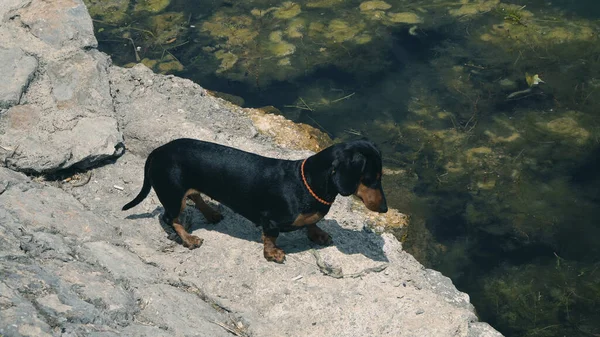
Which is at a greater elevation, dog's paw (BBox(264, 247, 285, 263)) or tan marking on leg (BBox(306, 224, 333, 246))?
dog's paw (BBox(264, 247, 285, 263))

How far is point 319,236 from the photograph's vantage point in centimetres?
582

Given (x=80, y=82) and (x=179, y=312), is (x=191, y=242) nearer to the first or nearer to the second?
(x=179, y=312)

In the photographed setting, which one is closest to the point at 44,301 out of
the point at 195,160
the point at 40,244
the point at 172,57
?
the point at 40,244

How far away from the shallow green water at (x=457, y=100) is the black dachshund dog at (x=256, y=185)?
235 cm

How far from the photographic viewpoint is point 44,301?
4.05 m

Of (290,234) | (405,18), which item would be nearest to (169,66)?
(405,18)

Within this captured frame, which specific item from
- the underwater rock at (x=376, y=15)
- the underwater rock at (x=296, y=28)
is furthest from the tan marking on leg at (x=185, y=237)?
the underwater rock at (x=376, y=15)

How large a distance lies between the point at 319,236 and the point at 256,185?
73cm

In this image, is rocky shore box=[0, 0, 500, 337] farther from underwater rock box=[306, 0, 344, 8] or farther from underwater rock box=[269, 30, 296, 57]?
underwater rock box=[306, 0, 344, 8]

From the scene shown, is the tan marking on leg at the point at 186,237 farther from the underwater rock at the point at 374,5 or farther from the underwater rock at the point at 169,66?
the underwater rock at the point at 374,5

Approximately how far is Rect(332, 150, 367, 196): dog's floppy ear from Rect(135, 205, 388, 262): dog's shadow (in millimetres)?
873

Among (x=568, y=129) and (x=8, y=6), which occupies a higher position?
(x=8, y=6)

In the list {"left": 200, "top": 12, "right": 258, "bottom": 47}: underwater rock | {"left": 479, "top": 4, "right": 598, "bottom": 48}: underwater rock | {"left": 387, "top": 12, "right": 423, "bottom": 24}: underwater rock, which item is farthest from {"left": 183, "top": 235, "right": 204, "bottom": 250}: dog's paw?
{"left": 479, "top": 4, "right": 598, "bottom": 48}: underwater rock

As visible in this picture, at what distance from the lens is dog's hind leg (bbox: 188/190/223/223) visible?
5.90 meters
